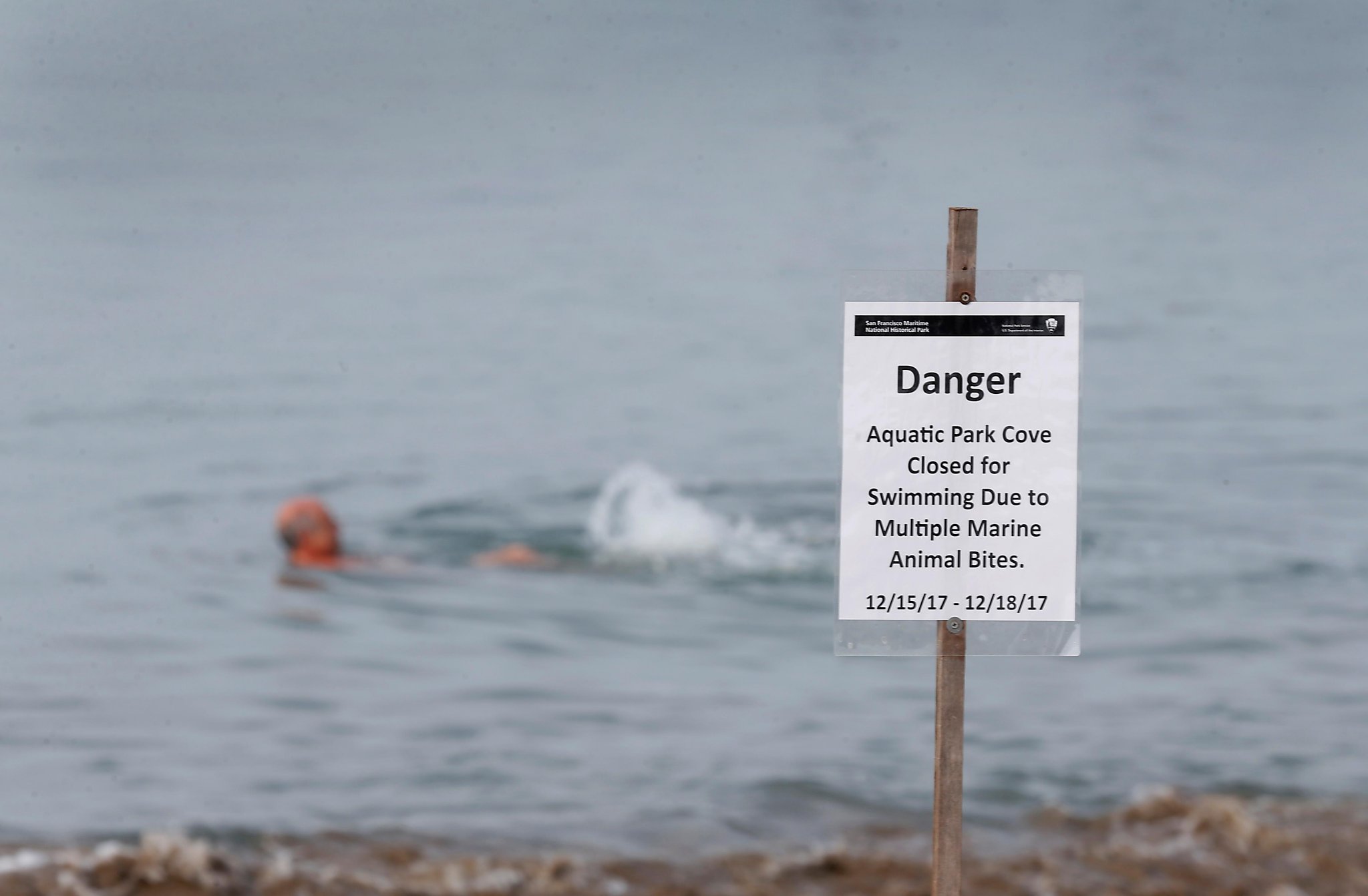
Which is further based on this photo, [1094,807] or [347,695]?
[347,695]

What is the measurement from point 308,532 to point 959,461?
20.8 feet

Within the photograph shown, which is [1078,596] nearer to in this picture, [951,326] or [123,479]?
[951,326]

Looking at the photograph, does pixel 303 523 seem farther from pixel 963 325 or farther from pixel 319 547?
pixel 963 325

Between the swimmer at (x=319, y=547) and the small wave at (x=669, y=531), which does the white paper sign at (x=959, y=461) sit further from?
the swimmer at (x=319, y=547)

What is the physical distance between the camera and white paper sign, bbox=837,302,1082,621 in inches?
103

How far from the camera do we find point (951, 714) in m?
2.69

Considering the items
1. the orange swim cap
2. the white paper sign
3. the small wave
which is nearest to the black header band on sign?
the white paper sign

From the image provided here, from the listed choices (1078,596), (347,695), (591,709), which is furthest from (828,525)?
(1078,596)

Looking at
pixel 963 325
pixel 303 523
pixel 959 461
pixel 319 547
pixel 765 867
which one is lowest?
pixel 765 867

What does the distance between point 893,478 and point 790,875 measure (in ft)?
8.04

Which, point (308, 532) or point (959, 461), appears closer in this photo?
point (959, 461)

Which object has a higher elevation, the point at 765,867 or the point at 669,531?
the point at 669,531

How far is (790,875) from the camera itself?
4.70m

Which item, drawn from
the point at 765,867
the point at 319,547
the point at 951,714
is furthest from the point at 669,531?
the point at 951,714
